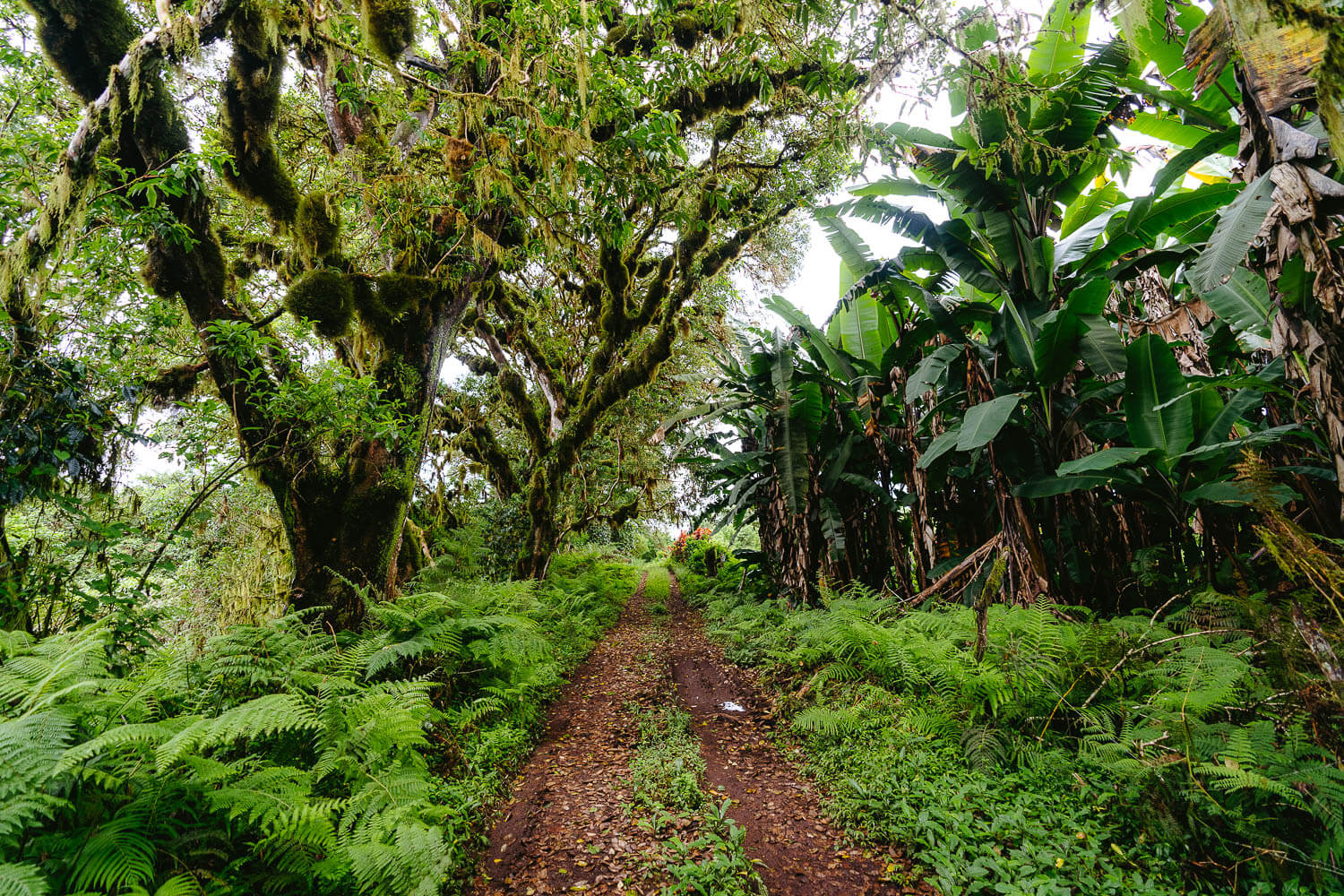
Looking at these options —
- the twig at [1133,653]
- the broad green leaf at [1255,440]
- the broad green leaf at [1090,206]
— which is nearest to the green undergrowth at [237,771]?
the twig at [1133,653]

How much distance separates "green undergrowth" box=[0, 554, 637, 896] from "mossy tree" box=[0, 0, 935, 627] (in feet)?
4.27

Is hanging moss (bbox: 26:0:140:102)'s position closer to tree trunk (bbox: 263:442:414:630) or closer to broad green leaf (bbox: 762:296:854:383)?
tree trunk (bbox: 263:442:414:630)

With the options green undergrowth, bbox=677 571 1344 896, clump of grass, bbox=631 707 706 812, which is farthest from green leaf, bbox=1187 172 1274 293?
clump of grass, bbox=631 707 706 812

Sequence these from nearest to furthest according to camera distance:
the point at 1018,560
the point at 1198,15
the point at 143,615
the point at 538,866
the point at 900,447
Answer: the point at 538,866, the point at 143,615, the point at 1198,15, the point at 1018,560, the point at 900,447

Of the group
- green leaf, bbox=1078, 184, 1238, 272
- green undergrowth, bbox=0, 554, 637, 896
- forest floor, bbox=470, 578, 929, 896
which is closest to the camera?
green undergrowth, bbox=0, 554, 637, 896

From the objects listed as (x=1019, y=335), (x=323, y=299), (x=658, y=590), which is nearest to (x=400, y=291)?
(x=323, y=299)

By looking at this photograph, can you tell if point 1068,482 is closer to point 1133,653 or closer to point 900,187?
point 1133,653

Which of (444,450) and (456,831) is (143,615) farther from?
(444,450)

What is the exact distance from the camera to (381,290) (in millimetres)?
5430

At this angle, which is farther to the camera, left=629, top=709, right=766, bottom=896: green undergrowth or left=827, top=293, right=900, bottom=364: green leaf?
left=827, top=293, right=900, bottom=364: green leaf

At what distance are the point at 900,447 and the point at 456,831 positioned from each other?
609cm

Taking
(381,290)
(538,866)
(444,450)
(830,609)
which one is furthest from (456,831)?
(444,450)

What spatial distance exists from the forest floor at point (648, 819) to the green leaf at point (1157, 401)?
3562mm

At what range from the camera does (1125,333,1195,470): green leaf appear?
12.9 ft
